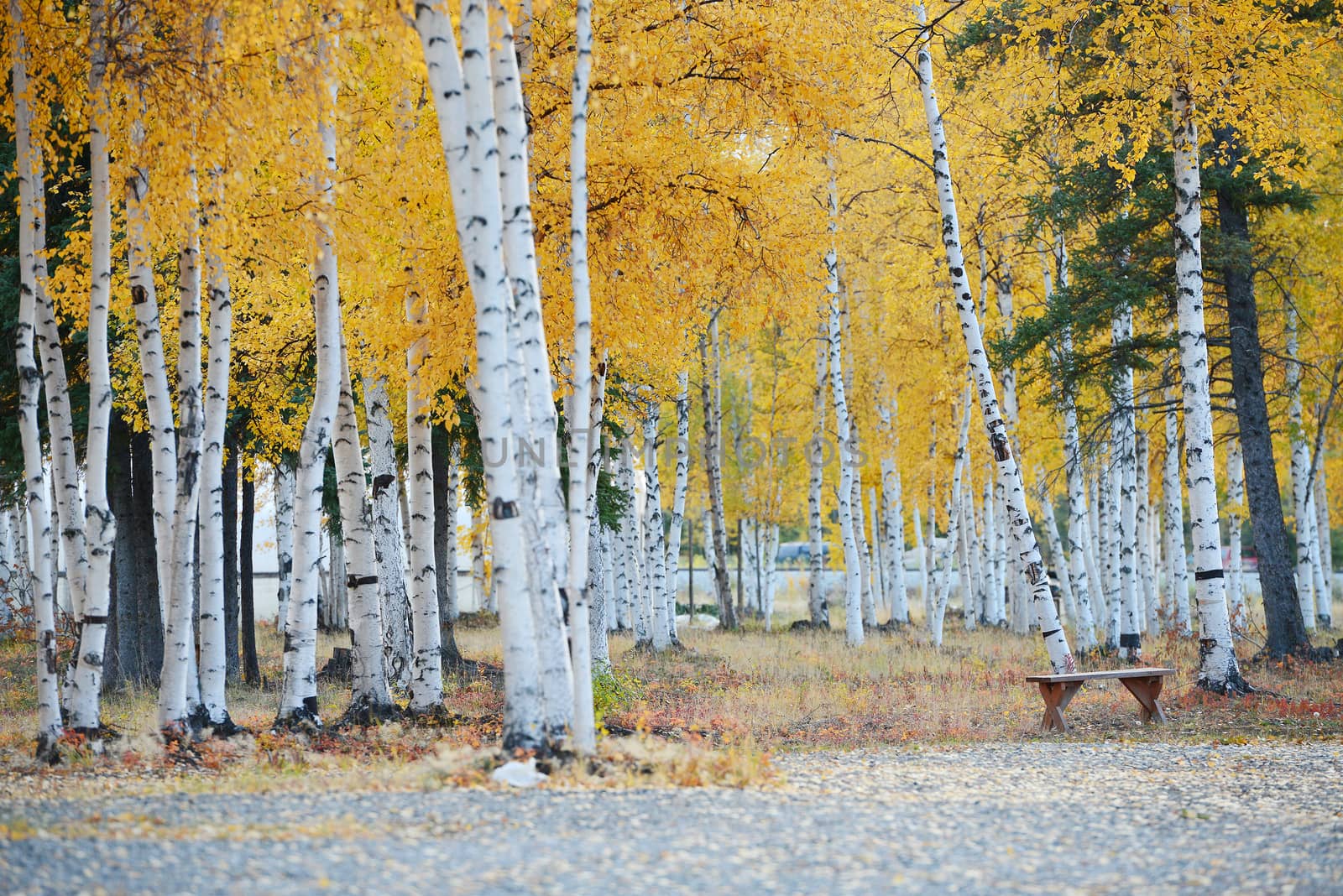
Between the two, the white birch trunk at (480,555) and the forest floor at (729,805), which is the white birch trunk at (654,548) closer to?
the white birch trunk at (480,555)

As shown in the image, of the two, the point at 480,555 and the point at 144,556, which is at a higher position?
the point at 144,556

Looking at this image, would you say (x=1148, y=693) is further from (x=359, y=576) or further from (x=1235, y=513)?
(x=1235, y=513)

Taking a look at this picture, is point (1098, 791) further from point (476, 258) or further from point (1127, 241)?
point (1127, 241)

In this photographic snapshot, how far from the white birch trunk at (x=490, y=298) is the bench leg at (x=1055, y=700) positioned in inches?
220

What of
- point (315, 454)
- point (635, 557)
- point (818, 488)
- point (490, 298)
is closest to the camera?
point (490, 298)

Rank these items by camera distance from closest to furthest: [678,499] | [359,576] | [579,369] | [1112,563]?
[579,369]
[359,576]
[1112,563]
[678,499]

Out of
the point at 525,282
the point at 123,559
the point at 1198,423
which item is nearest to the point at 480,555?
the point at 123,559

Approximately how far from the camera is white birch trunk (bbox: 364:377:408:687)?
11039mm

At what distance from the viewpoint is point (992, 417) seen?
11.4 m

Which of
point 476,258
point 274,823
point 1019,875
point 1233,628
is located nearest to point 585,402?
point 476,258

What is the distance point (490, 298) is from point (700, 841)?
11.5 ft

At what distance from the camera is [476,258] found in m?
6.83

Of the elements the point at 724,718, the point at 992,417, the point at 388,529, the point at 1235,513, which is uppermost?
the point at 992,417

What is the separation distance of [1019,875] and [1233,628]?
13.9 meters
